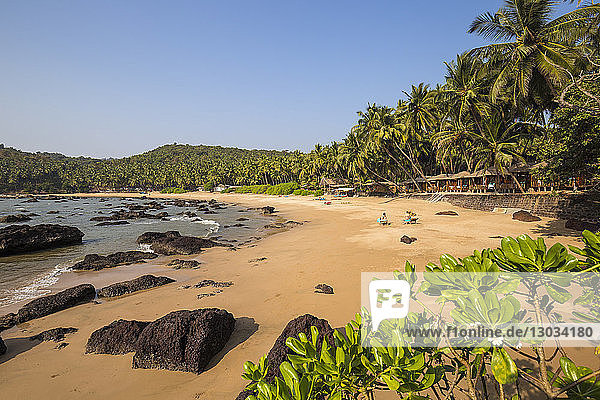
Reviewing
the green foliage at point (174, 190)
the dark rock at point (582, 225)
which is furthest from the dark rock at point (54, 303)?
the green foliage at point (174, 190)

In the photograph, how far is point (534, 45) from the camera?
663 inches

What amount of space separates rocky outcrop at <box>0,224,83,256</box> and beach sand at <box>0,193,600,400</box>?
12.4m

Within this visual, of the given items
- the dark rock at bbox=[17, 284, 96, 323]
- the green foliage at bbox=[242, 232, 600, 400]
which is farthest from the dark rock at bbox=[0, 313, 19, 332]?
the green foliage at bbox=[242, 232, 600, 400]

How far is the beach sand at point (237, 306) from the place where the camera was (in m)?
5.32

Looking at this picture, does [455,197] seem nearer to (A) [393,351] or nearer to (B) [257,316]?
(B) [257,316]

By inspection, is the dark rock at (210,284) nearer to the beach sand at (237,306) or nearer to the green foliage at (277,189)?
the beach sand at (237,306)

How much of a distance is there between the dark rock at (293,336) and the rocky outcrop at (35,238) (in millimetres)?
22466

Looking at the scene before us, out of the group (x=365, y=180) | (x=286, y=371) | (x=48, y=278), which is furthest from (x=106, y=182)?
(x=286, y=371)

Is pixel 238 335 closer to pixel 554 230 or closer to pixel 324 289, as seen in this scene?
pixel 324 289

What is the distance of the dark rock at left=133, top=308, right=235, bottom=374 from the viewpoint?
559cm

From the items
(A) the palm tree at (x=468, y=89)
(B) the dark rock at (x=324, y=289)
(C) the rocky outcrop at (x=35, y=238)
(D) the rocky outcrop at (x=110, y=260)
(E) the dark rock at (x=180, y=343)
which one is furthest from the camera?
(A) the palm tree at (x=468, y=89)

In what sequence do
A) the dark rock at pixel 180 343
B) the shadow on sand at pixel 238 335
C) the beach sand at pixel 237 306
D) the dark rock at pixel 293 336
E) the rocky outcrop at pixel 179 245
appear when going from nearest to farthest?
the dark rock at pixel 293 336
the beach sand at pixel 237 306
the dark rock at pixel 180 343
the shadow on sand at pixel 238 335
the rocky outcrop at pixel 179 245

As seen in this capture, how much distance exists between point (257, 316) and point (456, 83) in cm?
3381

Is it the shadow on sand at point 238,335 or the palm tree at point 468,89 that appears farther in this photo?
the palm tree at point 468,89
